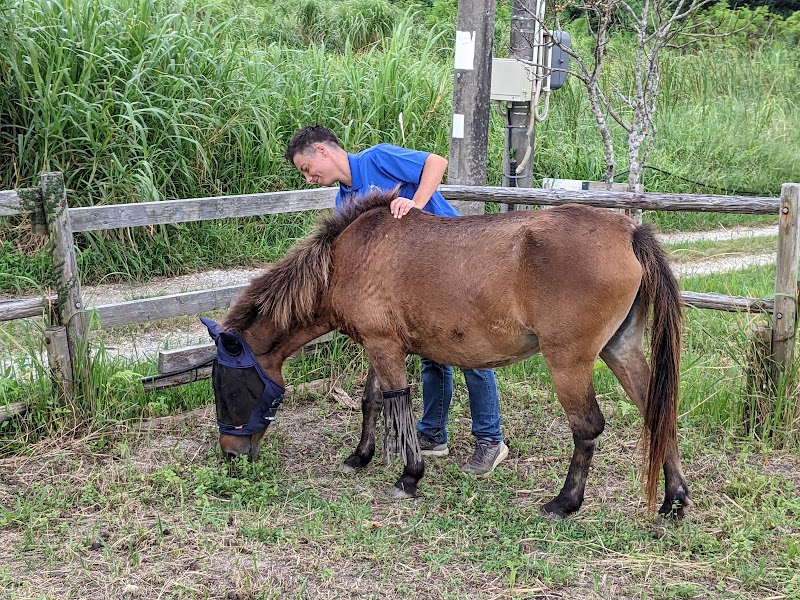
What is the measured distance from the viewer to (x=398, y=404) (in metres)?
4.10

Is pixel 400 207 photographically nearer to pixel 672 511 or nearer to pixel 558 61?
pixel 672 511

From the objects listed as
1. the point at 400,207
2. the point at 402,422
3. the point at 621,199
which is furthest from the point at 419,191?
the point at 621,199

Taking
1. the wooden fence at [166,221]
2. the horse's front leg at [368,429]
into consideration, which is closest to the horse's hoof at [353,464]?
the horse's front leg at [368,429]

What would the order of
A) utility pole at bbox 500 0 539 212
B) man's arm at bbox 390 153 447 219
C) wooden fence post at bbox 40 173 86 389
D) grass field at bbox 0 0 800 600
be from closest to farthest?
grass field at bbox 0 0 800 600 < man's arm at bbox 390 153 447 219 < wooden fence post at bbox 40 173 86 389 < utility pole at bbox 500 0 539 212

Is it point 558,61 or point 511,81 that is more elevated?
point 558,61

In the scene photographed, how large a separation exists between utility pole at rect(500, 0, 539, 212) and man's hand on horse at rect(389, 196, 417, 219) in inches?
86.2

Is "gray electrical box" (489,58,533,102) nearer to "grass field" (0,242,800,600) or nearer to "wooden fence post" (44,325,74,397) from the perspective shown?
"grass field" (0,242,800,600)

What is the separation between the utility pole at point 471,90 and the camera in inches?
209

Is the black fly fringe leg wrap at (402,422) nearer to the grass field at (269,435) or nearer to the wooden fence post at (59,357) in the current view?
the grass field at (269,435)

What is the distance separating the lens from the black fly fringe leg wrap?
4102 mm

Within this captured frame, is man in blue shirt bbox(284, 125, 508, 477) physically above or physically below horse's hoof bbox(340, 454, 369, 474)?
above

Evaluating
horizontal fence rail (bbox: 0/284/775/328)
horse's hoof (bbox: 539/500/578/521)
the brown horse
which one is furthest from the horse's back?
horizontal fence rail (bbox: 0/284/775/328)

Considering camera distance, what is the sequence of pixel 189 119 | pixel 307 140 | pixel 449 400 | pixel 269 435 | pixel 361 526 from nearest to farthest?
pixel 361 526
pixel 307 140
pixel 449 400
pixel 269 435
pixel 189 119

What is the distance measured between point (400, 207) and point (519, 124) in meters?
2.62
